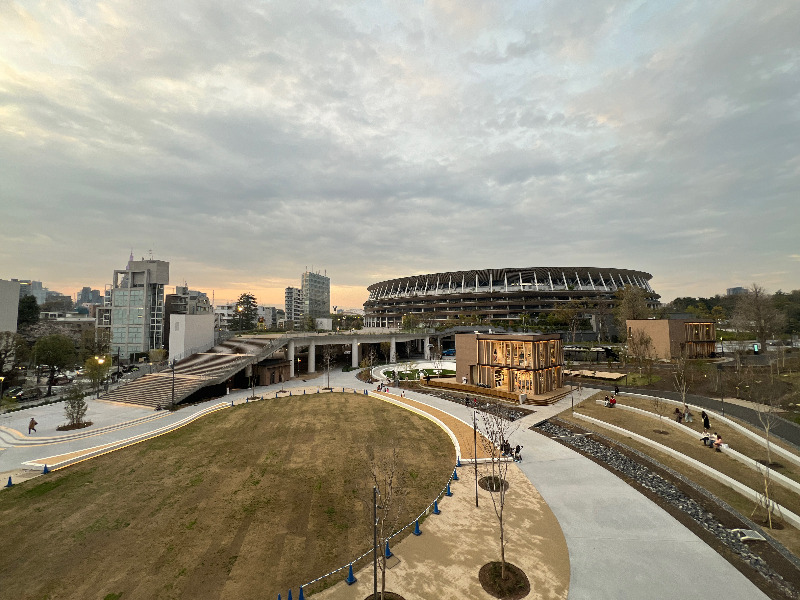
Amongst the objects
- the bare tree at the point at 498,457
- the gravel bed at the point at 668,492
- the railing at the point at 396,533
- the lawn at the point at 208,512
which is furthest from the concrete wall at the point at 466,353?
the railing at the point at 396,533

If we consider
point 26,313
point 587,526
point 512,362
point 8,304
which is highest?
point 8,304

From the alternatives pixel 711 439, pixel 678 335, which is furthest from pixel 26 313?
pixel 678 335

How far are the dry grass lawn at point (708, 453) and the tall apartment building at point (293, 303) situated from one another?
16978 centimetres

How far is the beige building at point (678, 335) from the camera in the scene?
55312mm

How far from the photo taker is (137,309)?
70938mm

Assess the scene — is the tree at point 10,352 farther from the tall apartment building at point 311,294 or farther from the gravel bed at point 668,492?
the tall apartment building at point 311,294

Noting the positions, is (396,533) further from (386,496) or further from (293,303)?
(293,303)

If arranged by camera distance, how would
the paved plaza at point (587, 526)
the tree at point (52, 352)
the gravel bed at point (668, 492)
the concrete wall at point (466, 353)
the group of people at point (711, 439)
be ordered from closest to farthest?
the paved plaza at point (587, 526) → the gravel bed at point (668, 492) → the group of people at point (711, 439) → the concrete wall at point (466, 353) → the tree at point (52, 352)

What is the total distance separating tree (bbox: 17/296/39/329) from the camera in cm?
6525

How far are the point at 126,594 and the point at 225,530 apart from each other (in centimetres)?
378

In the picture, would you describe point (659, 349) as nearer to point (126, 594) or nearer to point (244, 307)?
point (126, 594)

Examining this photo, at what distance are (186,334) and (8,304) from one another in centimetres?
3734

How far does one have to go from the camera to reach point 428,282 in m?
127

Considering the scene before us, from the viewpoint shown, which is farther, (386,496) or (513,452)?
(513,452)
